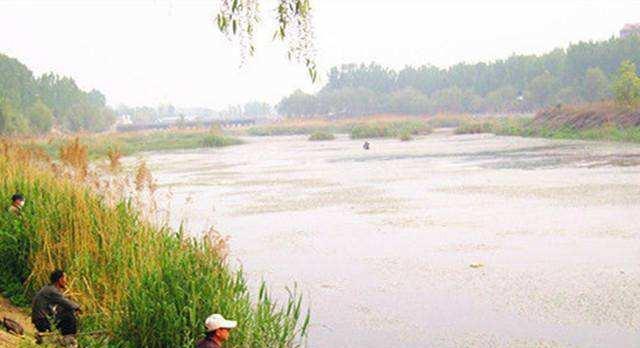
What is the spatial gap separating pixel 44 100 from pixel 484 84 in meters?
70.3

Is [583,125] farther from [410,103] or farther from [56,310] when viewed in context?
[410,103]

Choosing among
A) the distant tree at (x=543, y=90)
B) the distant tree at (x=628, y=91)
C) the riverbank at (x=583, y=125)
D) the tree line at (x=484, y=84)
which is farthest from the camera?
the distant tree at (x=543, y=90)

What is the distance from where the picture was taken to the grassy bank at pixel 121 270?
21.7ft

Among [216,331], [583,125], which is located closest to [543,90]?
[583,125]

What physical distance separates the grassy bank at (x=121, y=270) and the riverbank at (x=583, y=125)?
37.1 m

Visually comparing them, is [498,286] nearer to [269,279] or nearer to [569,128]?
[269,279]

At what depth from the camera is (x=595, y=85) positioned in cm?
7962

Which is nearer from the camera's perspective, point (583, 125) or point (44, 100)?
point (583, 125)

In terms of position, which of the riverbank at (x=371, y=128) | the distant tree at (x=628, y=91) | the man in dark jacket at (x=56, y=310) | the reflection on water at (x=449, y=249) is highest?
the distant tree at (x=628, y=91)

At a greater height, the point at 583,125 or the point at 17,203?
the point at 17,203

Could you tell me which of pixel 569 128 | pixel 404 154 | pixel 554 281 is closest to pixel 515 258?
pixel 554 281

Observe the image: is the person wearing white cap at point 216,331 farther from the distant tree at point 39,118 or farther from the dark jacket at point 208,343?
the distant tree at point 39,118

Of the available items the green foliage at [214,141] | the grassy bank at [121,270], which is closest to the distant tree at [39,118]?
the green foliage at [214,141]

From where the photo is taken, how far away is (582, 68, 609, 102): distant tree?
7762 centimetres
